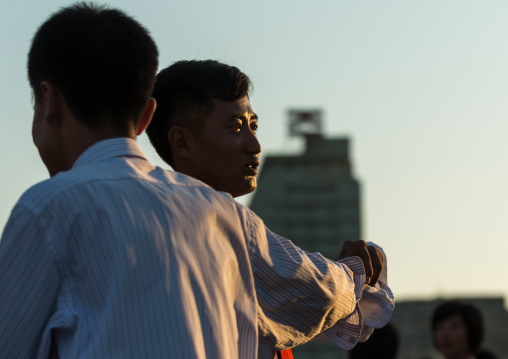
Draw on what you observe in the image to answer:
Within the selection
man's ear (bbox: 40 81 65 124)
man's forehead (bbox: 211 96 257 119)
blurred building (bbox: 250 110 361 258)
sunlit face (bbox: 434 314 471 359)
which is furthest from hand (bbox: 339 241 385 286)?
blurred building (bbox: 250 110 361 258)

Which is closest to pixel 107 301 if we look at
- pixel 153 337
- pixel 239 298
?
pixel 153 337

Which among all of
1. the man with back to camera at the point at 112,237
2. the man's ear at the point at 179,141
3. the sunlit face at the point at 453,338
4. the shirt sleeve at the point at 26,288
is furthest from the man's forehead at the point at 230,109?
the sunlit face at the point at 453,338

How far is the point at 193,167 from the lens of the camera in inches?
137

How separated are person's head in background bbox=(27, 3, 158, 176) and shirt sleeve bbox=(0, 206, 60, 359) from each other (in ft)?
0.92

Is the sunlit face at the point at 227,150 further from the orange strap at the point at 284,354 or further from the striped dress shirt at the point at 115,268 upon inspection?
the striped dress shirt at the point at 115,268

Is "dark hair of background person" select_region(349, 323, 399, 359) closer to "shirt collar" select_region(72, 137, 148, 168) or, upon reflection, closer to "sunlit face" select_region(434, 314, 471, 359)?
"sunlit face" select_region(434, 314, 471, 359)

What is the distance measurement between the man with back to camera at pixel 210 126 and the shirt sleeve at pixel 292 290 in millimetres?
583

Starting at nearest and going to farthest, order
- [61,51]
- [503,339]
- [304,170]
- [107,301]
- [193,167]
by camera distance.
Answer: [107,301]
[61,51]
[193,167]
[503,339]
[304,170]

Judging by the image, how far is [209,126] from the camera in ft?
11.4

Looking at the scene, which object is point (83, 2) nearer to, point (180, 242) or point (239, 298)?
point (180, 242)

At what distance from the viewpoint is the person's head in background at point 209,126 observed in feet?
11.3

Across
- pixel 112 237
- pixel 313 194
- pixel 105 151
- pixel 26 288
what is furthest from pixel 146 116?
pixel 313 194

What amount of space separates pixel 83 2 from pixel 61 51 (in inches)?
7.9

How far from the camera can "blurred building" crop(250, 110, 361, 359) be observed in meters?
84.8
